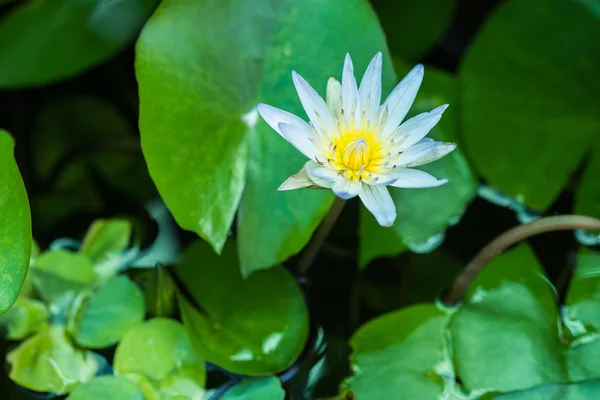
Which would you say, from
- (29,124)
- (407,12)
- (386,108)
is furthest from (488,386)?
(29,124)

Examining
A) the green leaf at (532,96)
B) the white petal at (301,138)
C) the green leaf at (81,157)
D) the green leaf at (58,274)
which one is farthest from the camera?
the green leaf at (81,157)

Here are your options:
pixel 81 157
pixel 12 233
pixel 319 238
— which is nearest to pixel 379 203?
pixel 319 238

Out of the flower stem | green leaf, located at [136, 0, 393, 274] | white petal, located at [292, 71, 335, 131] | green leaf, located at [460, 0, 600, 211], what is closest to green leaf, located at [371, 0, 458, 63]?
green leaf, located at [460, 0, 600, 211]

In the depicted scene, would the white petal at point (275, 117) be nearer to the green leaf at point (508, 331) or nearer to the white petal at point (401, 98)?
the white petal at point (401, 98)

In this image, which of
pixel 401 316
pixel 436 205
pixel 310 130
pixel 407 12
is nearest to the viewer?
pixel 310 130

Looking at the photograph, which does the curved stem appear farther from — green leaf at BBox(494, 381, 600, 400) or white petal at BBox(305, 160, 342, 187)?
white petal at BBox(305, 160, 342, 187)

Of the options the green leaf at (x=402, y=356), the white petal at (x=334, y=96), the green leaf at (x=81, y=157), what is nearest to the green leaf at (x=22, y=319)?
the green leaf at (x=81, y=157)

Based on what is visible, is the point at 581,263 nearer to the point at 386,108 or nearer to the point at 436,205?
the point at 436,205
